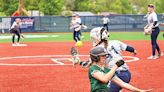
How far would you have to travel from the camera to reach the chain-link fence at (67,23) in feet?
159

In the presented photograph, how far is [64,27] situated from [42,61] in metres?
31.9

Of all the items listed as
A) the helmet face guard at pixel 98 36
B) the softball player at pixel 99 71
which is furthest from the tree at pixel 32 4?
the softball player at pixel 99 71

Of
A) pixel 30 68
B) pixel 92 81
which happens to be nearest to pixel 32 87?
pixel 30 68

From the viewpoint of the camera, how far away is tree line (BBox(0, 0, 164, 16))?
7350 centimetres

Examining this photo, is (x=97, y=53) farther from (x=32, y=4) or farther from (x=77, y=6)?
(x=77, y=6)

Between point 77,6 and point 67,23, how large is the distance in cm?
4278

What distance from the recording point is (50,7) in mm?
73562

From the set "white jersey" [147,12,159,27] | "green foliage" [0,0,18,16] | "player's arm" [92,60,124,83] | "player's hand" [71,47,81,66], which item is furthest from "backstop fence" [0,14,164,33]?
"player's arm" [92,60,124,83]

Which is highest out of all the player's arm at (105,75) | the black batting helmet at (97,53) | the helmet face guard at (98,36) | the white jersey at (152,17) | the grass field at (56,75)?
the helmet face guard at (98,36)

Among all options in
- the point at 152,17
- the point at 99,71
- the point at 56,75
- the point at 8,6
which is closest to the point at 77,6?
the point at 8,6

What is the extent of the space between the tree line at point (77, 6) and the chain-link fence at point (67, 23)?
22473mm

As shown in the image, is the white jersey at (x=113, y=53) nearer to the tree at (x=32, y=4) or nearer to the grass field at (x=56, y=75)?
the grass field at (x=56, y=75)

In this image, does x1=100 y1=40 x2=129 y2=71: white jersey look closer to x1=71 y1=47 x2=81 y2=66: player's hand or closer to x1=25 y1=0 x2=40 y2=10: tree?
x1=71 y1=47 x2=81 y2=66: player's hand

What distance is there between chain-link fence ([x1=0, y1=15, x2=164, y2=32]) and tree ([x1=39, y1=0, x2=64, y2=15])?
22473mm
